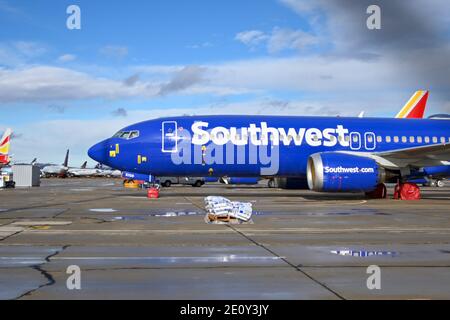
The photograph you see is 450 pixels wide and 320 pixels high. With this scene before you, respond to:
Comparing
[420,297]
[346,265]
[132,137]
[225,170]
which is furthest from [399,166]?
[420,297]

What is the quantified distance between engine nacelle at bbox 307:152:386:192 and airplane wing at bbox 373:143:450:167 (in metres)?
1.36

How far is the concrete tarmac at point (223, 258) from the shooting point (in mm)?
6344

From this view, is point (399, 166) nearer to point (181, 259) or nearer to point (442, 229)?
point (442, 229)

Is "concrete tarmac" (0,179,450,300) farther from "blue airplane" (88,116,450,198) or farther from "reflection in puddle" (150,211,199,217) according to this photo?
"blue airplane" (88,116,450,198)

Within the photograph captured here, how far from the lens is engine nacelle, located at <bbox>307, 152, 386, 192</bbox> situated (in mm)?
24047

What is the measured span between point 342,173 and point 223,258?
1638cm

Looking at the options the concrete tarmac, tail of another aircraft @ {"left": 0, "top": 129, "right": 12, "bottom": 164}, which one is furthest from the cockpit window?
tail of another aircraft @ {"left": 0, "top": 129, "right": 12, "bottom": 164}

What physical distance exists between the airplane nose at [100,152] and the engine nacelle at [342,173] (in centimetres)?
1024

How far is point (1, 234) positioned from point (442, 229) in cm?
1031

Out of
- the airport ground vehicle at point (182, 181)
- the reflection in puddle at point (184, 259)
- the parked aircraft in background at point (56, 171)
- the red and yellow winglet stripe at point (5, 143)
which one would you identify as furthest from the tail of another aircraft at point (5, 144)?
the reflection in puddle at point (184, 259)

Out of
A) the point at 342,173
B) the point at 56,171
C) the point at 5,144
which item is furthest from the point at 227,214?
the point at 56,171

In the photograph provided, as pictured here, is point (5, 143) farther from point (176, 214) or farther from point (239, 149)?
point (176, 214)

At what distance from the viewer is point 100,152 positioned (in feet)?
88.3
